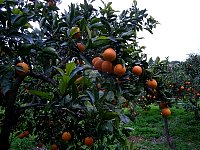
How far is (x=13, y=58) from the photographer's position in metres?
1.71

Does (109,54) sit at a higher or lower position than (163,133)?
higher

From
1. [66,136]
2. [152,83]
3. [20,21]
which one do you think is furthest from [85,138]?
[20,21]

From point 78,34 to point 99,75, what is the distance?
14.7 inches

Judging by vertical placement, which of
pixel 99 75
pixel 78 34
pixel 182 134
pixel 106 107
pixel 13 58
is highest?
pixel 78 34

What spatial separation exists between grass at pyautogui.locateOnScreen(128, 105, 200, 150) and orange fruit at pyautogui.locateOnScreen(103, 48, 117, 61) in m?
5.44

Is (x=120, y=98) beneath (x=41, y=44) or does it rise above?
beneath

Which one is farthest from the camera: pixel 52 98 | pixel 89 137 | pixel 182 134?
pixel 182 134

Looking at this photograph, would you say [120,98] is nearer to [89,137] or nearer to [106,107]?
[106,107]

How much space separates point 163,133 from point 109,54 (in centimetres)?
826

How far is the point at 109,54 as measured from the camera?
168 cm

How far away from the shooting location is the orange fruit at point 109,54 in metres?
1.67

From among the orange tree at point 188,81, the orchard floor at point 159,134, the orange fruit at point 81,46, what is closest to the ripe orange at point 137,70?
the orange fruit at point 81,46

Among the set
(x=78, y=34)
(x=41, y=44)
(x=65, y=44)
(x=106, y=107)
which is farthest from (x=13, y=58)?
(x=106, y=107)

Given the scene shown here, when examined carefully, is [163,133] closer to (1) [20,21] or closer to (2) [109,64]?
(2) [109,64]
